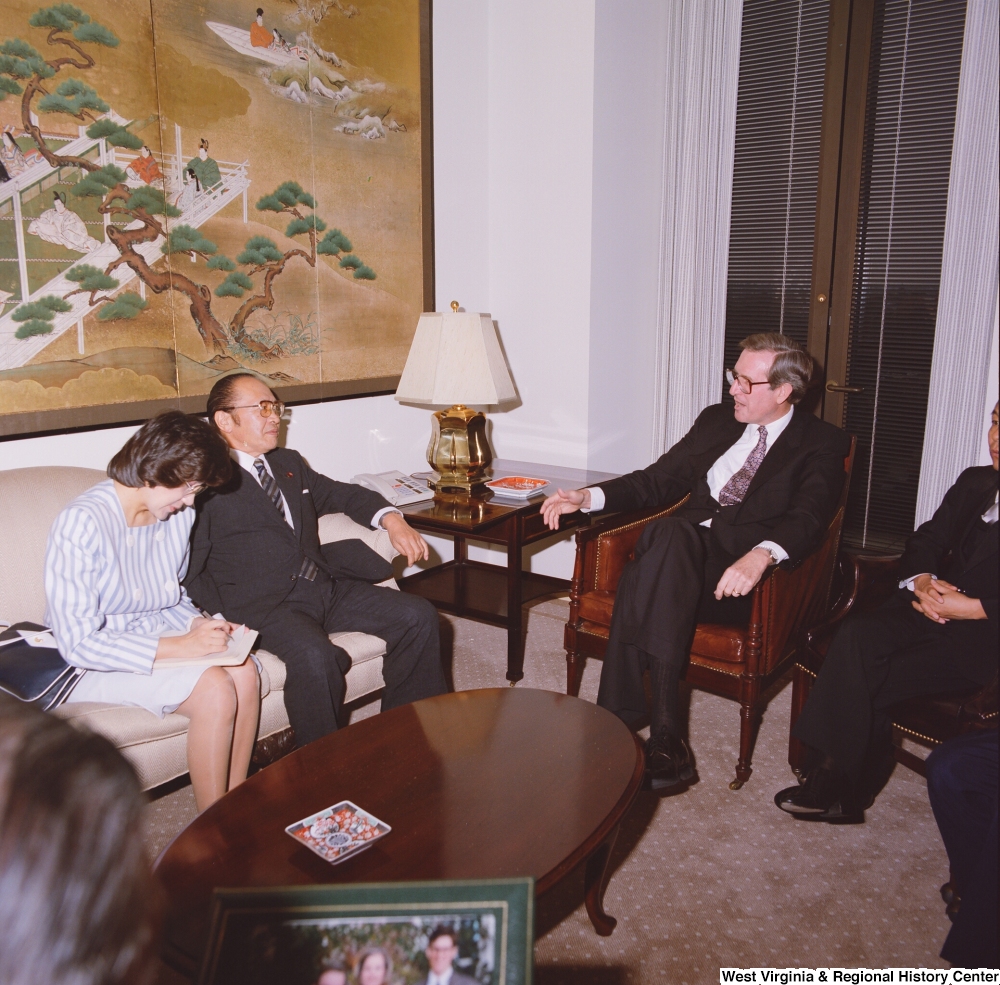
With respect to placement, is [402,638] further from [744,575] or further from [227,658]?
[744,575]

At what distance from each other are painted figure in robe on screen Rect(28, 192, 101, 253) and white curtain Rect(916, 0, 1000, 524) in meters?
3.01

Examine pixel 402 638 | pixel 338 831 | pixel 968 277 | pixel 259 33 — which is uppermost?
pixel 259 33

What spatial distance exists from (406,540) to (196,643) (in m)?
0.89

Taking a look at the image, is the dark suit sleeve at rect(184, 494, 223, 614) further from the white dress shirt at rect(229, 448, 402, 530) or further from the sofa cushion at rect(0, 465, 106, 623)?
the sofa cushion at rect(0, 465, 106, 623)

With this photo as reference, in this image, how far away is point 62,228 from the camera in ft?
8.62

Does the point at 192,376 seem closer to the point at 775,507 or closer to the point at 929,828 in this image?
the point at 775,507

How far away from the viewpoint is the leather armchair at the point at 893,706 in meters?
2.18

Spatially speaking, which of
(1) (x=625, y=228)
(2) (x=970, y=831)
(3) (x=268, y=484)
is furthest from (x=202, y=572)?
(1) (x=625, y=228)

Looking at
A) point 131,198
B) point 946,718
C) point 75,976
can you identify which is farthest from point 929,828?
point 131,198

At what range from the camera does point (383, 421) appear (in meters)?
3.88

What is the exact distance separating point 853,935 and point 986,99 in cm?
283

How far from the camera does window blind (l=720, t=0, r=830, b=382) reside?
3646 millimetres

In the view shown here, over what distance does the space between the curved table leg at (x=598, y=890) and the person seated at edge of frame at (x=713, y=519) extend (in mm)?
562

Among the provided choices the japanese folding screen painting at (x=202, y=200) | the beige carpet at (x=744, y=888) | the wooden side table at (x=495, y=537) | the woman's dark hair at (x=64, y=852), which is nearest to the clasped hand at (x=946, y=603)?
the beige carpet at (x=744, y=888)
